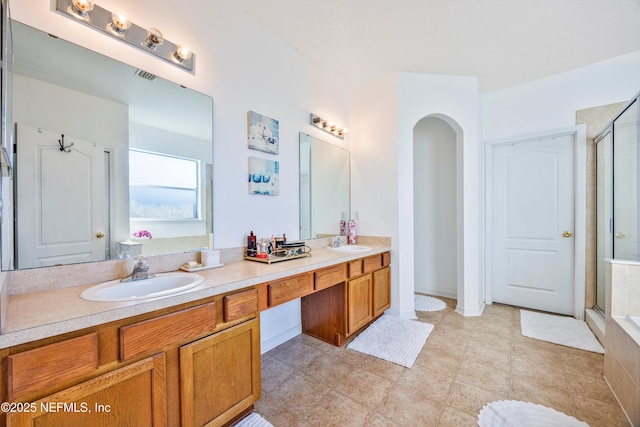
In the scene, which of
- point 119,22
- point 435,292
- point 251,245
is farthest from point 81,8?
point 435,292

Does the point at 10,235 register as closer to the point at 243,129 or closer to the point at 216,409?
the point at 216,409

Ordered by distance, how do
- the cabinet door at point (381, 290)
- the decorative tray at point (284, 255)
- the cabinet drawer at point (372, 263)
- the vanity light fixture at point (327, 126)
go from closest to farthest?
1. the decorative tray at point (284, 255)
2. the cabinet drawer at point (372, 263)
3. the cabinet door at point (381, 290)
4. the vanity light fixture at point (327, 126)

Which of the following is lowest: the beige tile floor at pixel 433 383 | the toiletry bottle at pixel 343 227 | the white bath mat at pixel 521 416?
the beige tile floor at pixel 433 383

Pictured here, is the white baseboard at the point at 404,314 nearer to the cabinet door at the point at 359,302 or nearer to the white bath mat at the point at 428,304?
the white bath mat at the point at 428,304

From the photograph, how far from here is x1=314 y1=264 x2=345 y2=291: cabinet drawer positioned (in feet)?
6.44

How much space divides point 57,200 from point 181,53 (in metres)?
1.12

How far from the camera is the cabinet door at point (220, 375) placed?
3.87ft

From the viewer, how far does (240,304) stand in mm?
1396

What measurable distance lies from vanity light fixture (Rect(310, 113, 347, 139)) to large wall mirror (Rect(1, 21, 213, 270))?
1.22m

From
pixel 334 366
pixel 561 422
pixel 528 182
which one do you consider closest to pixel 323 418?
pixel 334 366

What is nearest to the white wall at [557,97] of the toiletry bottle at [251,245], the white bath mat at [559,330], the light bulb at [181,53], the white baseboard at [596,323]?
the white baseboard at [596,323]

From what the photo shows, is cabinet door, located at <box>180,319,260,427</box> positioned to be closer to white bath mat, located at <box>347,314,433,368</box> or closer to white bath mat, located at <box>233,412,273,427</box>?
white bath mat, located at <box>233,412,273,427</box>

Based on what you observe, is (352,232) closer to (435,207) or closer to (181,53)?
(435,207)

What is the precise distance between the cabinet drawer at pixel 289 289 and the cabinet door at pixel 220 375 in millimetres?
177
